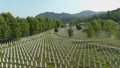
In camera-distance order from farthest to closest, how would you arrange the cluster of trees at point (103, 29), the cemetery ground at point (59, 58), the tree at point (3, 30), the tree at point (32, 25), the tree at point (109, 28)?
the tree at point (32, 25) → the cluster of trees at point (103, 29) → the tree at point (109, 28) → the tree at point (3, 30) → the cemetery ground at point (59, 58)

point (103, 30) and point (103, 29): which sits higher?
point (103, 29)

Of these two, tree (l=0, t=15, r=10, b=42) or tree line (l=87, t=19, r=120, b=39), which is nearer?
tree (l=0, t=15, r=10, b=42)

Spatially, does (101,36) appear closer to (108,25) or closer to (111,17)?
(108,25)

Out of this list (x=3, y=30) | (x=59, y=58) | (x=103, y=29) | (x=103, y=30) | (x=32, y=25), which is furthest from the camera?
(x=32, y=25)

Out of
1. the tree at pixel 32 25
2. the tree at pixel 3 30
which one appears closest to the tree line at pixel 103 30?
the tree at pixel 32 25

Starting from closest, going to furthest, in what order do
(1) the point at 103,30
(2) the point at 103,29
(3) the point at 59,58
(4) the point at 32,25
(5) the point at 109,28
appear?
(3) the point at 59,58 → (5) the point at 109,28 → (2) the point at 103,29 → (1) the point at 103,30 → (4) the point at 32,25

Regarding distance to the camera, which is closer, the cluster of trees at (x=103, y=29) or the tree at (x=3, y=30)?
the tree at (x=3, y=30)

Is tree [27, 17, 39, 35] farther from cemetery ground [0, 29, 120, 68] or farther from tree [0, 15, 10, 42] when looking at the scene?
cemetery ground [0, 29, 120, 68]

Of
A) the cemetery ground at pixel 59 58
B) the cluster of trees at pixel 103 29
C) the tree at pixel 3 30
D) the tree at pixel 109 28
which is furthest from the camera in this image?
the cluster of trees at pixel 103 29

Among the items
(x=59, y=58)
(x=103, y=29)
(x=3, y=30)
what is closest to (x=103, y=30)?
(x=103, y=29)

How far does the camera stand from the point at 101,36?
8675 centimetres

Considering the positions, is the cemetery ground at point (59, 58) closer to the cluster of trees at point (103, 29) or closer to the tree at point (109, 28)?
the tree at point (109, 28)

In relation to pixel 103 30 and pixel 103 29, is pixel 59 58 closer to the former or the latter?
pixel 103 29

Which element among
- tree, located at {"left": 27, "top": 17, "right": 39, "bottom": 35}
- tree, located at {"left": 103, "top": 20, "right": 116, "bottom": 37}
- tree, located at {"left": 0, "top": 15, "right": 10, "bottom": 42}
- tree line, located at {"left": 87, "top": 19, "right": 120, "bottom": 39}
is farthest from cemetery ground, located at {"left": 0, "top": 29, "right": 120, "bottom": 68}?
tree, located at {"left": 27, "top": 17, "right": 39, "bottom": 35}
